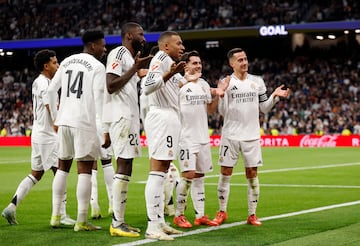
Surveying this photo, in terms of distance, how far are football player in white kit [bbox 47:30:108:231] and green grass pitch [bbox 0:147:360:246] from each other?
0.59m

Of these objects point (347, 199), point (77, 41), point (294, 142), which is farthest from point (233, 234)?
point (77, 41)

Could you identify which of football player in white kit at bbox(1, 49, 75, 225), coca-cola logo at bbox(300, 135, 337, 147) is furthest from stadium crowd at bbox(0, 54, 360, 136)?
football player in white kit at bbox(1, 49, 75, 225)

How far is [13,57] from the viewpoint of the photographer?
54812 millimetres

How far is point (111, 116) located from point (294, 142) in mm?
27811

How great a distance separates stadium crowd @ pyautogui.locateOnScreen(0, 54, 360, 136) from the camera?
126 ft

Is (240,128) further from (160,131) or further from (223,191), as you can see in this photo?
(160,131)

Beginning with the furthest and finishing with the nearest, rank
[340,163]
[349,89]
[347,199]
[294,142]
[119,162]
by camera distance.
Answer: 1. [349,89]
2. [294,142]
3. [340,163]
4. [347,199]
5. [119,162]

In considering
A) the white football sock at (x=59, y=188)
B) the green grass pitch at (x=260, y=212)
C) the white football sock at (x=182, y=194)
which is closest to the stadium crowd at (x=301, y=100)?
the green grass pitch at (x=260, y=212)

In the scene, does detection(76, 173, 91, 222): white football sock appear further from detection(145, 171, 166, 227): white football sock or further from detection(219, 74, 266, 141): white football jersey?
detection(219, 74, 266, 141): white football jersey

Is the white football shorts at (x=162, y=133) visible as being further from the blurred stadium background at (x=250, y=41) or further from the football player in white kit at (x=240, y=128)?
the blurred stadium background at (x=250, y=41)

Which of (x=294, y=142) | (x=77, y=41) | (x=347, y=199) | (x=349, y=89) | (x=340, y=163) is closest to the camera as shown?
(x=347, y=199)

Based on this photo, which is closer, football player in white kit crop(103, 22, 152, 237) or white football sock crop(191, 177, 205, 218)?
football player in white kit crop(103, 22, 152, 237)

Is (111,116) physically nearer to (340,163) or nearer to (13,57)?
(340,163)

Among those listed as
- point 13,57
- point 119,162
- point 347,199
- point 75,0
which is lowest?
point 347,199
